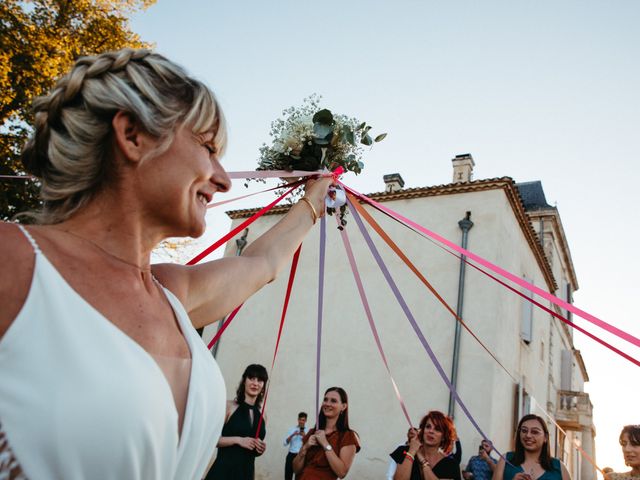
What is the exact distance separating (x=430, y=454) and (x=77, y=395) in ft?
16.6

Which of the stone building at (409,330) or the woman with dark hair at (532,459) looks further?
the stone building at (409,330)

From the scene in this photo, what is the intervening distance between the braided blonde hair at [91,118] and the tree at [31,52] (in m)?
8.68

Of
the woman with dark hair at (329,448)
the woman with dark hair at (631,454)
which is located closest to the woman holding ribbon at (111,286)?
the woman with dark hair at (329,448)

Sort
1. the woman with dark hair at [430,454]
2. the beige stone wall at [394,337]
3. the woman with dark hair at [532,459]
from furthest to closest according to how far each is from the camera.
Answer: the beige stone wall at [394,337] < the woman with dark hair at [430,454] < the woman with dark hair at [532,459]

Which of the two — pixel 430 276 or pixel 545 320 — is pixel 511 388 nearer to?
Answer: pixel 430 276

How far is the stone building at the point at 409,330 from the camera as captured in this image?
12094 millimetres

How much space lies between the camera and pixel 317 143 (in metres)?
3.10

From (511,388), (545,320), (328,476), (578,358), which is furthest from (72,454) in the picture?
(578,358)

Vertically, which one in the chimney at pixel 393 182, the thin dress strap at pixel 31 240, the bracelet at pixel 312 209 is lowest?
the thin dress strap at pixel 31 240

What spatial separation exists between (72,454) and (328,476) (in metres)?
4.71

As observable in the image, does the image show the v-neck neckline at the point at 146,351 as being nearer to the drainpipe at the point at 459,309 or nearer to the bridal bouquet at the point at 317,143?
the bridal bouquet at the point at 317,143

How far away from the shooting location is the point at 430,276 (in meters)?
13.6

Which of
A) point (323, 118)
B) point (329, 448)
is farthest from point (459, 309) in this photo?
point (323, 118)

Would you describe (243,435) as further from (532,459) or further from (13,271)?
(13,271)
